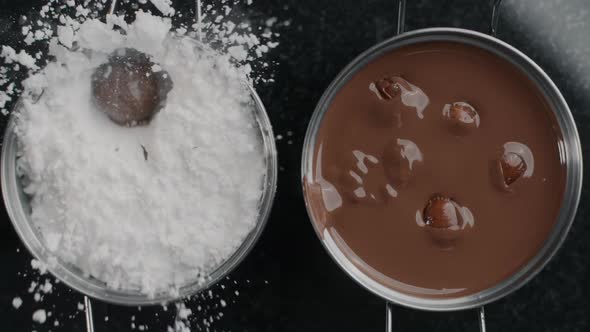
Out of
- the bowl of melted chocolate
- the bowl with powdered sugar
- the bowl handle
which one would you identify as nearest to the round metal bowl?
the bowl with powdered sugar

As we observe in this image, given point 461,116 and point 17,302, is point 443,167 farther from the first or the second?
point 17,302

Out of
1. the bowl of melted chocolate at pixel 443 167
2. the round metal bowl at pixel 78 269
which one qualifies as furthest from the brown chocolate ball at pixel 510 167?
the round metal bowl at pixel 78 269

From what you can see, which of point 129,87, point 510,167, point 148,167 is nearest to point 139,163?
point 148,167

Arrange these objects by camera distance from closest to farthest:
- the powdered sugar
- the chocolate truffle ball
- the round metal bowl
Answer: the chocolate truffle ball < the round metal bowl < the powdered sugar

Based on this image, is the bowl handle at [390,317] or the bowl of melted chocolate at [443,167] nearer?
the bowl of melted chocolate at [443,167]

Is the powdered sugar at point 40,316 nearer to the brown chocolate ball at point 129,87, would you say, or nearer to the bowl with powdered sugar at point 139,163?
the bowl with powdered sugar at point 139,163

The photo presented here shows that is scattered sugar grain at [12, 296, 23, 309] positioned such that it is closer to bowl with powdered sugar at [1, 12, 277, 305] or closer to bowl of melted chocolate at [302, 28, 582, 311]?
bowl with powdered sugar at [1, 12, 277, 305]

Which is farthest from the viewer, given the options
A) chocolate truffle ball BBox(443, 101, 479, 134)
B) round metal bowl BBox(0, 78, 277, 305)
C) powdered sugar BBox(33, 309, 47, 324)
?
powdered sugar BBox(33, 309, 47, 324)
